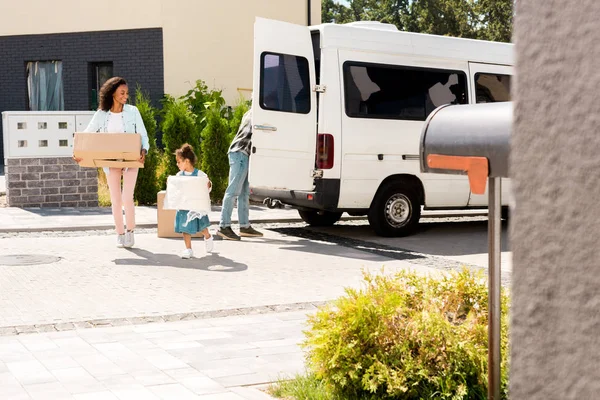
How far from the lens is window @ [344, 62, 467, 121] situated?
11266 mm

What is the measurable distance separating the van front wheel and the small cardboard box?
3.24 metres

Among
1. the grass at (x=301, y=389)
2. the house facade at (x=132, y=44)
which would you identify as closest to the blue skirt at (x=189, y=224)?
the grass at (x=301, y=389)

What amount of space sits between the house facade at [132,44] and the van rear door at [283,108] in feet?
32.8

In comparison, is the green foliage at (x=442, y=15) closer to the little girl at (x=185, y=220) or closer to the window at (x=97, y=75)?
the window at (x=97, y=75)

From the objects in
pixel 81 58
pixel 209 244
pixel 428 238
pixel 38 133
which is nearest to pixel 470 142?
pixel 209 244

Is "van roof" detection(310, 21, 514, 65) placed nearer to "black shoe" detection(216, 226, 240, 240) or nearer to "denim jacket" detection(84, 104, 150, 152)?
"denim jacket" detection(84, 104, 150, 152)

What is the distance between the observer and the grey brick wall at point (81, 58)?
69.1ft

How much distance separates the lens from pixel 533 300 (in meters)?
0.90

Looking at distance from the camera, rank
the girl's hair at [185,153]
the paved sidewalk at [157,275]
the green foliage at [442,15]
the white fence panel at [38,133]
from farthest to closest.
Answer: the green foliage at [442,15], the white fence panel at [38,133], the girl's hair at [185,153], the paved sidewalk at [157,275]

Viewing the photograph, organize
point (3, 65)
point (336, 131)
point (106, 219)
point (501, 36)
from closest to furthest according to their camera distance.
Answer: point (336, 131) < point (106, 219) < point (3, 65) < point (501, 36)

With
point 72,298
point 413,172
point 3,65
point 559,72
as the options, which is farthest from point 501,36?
point 559,72

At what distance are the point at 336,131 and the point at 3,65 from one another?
46.7 ft

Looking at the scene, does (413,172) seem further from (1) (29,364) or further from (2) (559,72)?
(2) (559,72)

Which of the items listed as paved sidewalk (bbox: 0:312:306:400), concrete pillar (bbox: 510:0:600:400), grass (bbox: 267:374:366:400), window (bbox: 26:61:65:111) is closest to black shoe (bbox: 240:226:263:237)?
paved sidewalk (bbox: 0:312:306:400)
